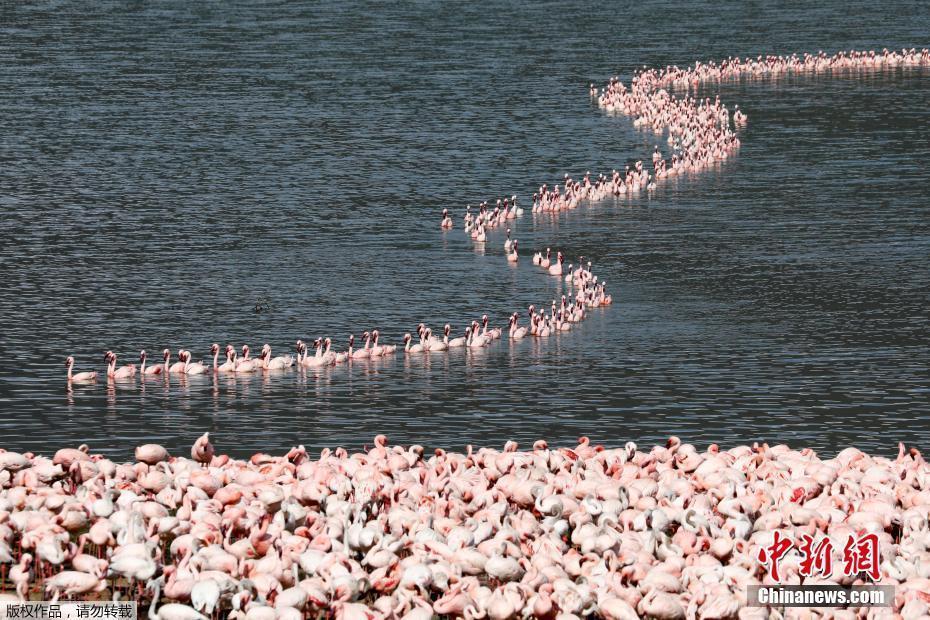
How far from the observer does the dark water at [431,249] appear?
165 feet

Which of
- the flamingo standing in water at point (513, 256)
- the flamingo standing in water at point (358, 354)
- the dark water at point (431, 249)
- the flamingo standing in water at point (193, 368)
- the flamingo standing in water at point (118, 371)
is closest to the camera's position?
the dark water at point (431, 249)

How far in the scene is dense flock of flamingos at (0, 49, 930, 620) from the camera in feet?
96.7

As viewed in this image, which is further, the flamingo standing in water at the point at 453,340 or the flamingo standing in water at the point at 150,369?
the flamingo standing in water at the point at 453,340

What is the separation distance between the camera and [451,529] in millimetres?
32594

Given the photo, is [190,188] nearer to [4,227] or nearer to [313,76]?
[4,227]

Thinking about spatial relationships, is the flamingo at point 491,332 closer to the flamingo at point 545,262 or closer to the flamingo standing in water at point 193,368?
the flamingo standing in water at point 193,368

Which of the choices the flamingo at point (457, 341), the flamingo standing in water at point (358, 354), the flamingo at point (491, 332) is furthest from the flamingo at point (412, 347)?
the flamingo at point (491, 332)

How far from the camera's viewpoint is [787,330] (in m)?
58.8

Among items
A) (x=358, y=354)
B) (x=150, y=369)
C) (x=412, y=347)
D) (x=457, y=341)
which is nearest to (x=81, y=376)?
(x=150, y=369)

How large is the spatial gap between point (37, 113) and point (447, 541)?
85703 millimetres

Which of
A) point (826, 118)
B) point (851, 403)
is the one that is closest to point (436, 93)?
point (826, 118)

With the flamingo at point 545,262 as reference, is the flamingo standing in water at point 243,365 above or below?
below

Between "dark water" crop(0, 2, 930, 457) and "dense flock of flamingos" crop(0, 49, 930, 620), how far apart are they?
30.3 feet

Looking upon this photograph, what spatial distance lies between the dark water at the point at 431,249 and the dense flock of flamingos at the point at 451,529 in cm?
922
